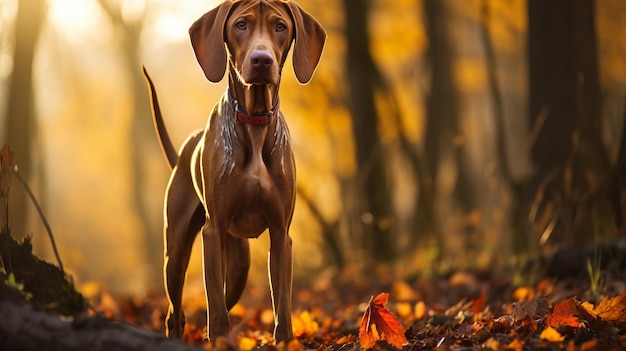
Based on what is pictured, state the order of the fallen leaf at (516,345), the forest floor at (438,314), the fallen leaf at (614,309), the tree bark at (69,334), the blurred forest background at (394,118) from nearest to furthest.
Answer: the tree bark at (69,334) → the fallen leaf at (516,345) → the forest floor at (438,314) → the fallen leaf at (614,309) → the blurred forest background at (394,118)

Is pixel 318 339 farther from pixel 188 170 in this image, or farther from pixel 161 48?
pixel 161 48

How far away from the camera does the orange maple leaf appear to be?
3.75 m

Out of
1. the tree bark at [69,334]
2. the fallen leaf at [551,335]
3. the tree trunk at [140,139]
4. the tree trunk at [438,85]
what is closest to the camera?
the tree bark at [69,334]

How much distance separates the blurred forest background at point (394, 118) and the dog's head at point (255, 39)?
1.30 m

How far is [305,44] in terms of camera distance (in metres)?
4.17

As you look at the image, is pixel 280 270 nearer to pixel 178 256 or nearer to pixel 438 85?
pixel 178 256

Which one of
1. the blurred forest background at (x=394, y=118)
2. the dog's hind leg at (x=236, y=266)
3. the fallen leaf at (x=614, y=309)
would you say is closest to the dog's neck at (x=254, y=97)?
the dog's hind leg at (x=236, y=266)

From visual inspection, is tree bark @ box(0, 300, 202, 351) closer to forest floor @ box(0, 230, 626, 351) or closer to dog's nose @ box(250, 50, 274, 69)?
forest floor @ box(0, 230, 626, 351)

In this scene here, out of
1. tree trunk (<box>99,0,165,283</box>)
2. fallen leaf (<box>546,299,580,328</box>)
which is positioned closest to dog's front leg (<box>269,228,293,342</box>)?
fallen leaf (<box>546,299,580,328</box>)

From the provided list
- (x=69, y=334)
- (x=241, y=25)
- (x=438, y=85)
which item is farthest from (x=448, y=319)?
(x=438, y=85)

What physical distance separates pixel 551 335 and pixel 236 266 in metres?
2.17

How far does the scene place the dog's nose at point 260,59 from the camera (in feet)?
12.3

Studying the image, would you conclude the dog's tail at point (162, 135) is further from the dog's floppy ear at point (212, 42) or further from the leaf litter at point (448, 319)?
the leaf litter at point (448, 319)

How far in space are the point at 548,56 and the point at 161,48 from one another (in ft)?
72.7
